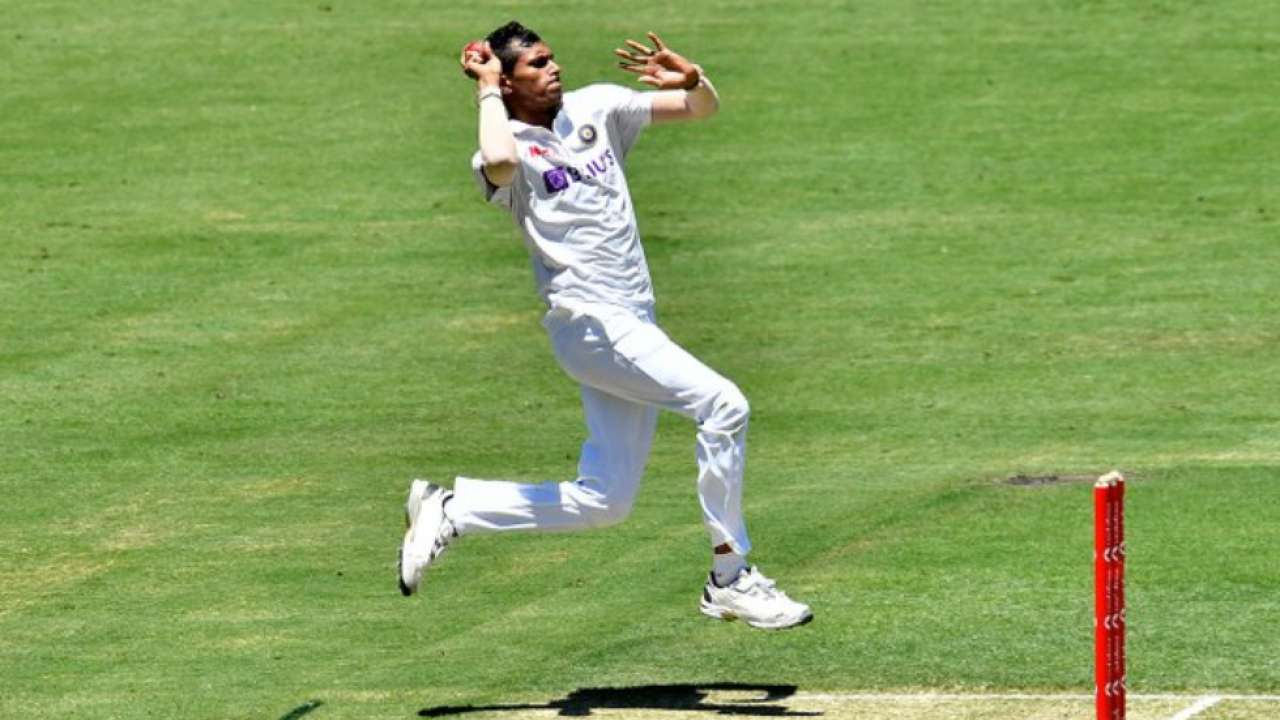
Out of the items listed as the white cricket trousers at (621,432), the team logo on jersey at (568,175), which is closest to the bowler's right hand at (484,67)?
the team logo on jersey at (568,175)

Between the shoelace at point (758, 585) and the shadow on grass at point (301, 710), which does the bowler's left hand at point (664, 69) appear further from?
the shadow on grass at point (301, 710)

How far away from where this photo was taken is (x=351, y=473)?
19.1 metres

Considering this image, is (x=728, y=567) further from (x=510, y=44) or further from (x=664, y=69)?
(x=510, y=44)

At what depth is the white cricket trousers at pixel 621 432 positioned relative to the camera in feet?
41.0

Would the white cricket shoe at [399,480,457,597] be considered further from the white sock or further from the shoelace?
the shoelace

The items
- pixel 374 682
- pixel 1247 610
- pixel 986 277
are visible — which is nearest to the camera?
pixel 374 682

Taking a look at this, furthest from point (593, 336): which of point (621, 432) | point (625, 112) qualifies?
point (625, 112)

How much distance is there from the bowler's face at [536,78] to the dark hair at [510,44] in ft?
0.08

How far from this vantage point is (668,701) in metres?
12.6

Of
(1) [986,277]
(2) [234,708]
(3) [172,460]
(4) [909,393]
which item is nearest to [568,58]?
(1) [986,277]

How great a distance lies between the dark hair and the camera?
41.8 feet

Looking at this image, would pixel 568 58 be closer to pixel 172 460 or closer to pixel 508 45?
pixel 172 460

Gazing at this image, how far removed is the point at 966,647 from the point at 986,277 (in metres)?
12.8

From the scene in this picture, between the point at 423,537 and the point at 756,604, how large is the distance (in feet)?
5.30
